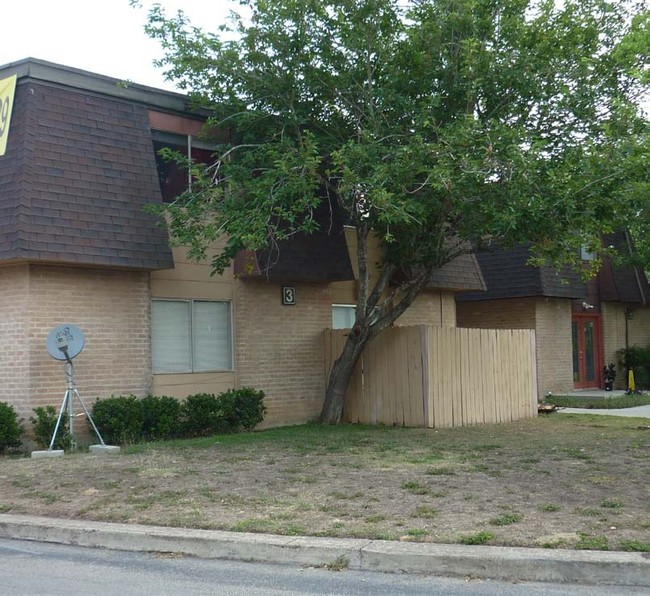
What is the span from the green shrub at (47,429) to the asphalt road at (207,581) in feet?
19.3

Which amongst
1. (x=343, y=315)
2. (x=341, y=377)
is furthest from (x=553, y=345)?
(x=341, y=377)

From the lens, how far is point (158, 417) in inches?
594

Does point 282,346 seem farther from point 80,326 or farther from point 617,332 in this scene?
point 617,332

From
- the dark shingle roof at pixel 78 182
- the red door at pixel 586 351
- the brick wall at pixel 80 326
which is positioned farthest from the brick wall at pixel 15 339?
the red door at pixel 586 351

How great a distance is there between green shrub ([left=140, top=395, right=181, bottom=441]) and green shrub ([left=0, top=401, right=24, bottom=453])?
2.04m

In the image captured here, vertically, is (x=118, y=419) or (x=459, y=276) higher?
(x=459, y=276)

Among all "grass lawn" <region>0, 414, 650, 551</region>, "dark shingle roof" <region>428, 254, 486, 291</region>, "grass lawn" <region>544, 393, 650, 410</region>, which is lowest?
"grass lawn" <region>0, 414, 650, 551</region>

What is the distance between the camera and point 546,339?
2631 centimetres

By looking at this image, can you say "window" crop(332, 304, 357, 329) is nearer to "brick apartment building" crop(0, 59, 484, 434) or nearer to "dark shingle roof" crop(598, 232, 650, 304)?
"brick apartment building" crop(0, 59, 484, 434)

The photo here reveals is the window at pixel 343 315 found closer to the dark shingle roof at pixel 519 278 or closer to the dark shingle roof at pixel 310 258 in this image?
the dark shingle roof at pixel 310 258

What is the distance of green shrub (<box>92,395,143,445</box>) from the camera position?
14.4 meters

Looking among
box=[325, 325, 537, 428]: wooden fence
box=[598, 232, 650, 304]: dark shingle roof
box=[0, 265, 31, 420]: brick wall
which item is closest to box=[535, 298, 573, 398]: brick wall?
box=[598, 232, 650, 304]: dark shingle roof

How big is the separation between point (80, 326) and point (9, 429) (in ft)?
6.93

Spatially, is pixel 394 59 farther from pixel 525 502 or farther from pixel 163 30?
pixel 525 502
